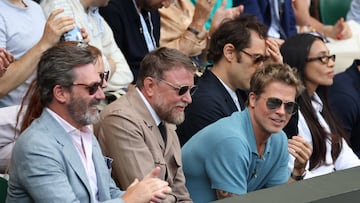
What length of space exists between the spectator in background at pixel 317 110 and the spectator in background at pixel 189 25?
689 millimetres

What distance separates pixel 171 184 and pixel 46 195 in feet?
3.60

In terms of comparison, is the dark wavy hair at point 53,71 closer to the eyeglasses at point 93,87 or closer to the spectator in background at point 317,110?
the eyeglasses at point 93,87

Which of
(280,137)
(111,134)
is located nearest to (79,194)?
(111,134)

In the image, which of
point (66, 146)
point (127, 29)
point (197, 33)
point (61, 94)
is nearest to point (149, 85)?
point (61, 94)

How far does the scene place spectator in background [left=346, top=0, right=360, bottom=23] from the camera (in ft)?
31.3

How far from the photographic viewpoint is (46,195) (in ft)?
13.4

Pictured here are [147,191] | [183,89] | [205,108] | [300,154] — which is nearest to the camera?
[147,191]

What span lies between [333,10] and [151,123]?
514 centimetres

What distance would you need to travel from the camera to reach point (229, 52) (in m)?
6.16

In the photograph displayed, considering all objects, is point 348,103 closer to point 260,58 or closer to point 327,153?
point 327,153

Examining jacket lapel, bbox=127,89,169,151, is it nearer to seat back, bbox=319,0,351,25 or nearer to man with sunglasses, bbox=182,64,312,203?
man with sunglasses, bbox=182,64,312,203

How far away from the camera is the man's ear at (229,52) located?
20.2 ft

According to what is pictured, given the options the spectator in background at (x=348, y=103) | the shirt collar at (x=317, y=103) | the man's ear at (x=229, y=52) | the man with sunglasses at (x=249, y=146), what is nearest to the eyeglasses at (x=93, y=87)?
the man with sunglasses at (x=249, y=146)

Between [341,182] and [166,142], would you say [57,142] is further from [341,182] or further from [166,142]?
[341,182]
